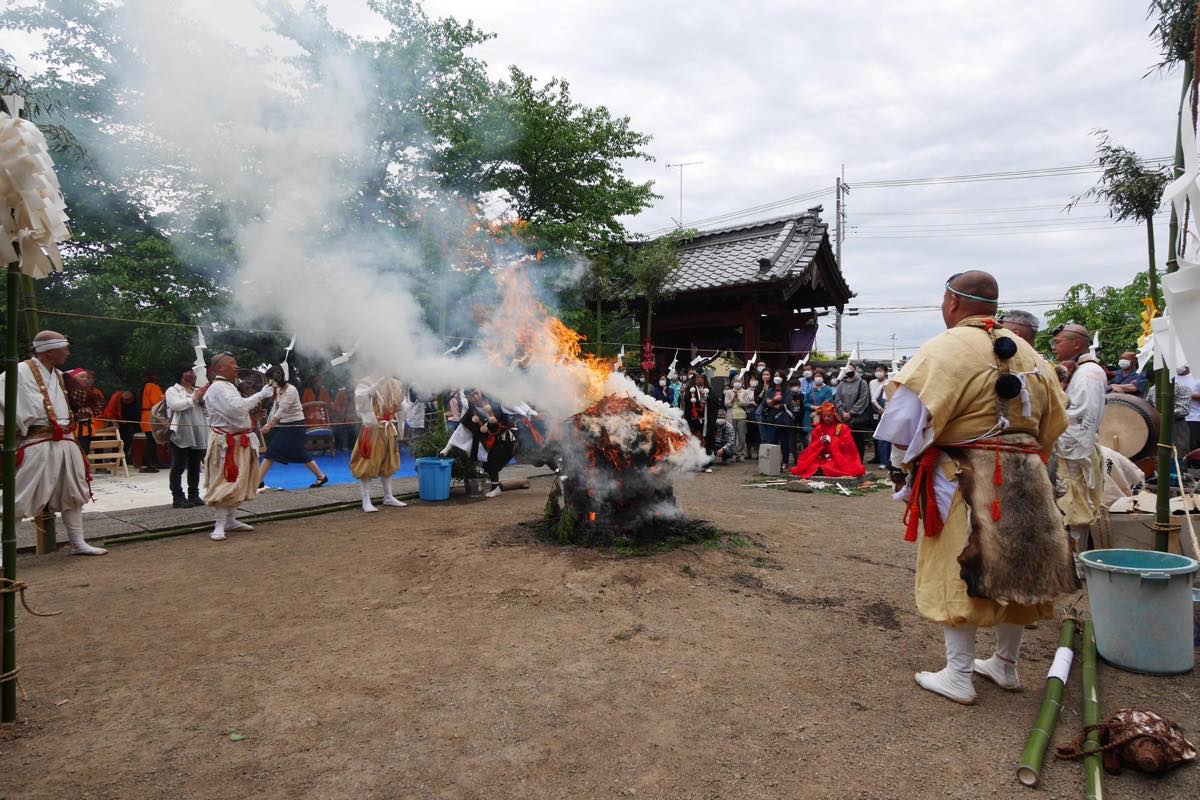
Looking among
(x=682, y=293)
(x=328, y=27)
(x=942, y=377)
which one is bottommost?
(x=942, y=377)

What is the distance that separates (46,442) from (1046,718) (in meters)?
8.08

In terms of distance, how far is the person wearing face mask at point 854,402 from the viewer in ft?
40.9

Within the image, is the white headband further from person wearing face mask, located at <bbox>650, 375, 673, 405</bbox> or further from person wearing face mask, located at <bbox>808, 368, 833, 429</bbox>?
person wearing face mask, located at <bbox>808, 368, 833, 429</bbox>

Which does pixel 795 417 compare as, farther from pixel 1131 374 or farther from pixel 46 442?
pixel 46 442

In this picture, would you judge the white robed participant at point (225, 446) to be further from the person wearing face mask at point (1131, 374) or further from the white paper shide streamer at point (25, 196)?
the person wearing face mask at point (1131, 374)

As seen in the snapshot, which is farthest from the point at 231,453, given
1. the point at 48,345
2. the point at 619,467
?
the point at 619,467

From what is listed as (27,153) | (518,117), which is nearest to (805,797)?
(27,153)

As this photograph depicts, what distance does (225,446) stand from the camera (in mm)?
7453

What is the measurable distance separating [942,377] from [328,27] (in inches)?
343

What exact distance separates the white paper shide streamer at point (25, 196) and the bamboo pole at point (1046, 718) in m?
5.13

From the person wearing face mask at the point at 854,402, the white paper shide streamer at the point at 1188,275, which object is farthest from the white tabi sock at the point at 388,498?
the white paper shide streamer at the point at 1188,275

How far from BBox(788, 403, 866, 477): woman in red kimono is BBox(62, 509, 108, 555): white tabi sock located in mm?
10318

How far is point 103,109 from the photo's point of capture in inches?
269

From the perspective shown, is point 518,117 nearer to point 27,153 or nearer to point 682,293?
point 682,293
